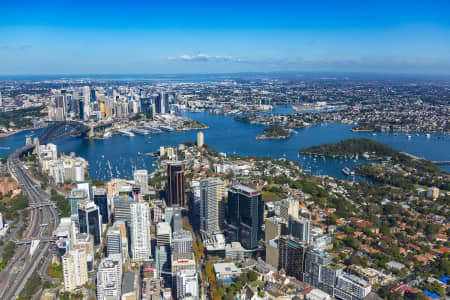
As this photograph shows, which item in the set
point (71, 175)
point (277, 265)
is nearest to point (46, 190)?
point (71, 175)

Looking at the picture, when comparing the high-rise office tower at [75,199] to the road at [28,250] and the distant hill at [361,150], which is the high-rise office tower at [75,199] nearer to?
the road at [28,250]

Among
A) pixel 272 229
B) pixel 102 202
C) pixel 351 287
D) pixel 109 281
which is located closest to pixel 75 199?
pixel 102 202

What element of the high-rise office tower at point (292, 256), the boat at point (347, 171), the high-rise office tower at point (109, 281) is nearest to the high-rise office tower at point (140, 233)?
the high-rise office tower at point (109, 281)

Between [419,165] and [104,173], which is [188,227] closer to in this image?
[104,173]

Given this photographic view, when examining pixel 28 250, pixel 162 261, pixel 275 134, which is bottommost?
pixel 28 250

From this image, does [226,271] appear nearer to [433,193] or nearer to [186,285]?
[186,285]
